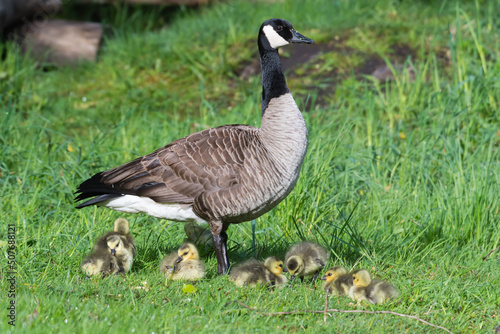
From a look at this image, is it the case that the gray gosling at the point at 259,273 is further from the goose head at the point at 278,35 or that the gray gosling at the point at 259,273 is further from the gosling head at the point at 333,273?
the goose head at the point at 278,35

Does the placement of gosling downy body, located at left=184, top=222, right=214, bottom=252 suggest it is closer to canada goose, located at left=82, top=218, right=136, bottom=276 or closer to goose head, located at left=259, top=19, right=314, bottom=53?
canada goose, located at left=82, top=218, right=136, bottom=276

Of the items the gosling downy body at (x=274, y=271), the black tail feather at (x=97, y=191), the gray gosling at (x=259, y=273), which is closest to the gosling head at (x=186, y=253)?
the gray gosling at (x=259, y=273)

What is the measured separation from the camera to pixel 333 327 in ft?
13.8

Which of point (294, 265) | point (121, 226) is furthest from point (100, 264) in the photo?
point (294, 265)

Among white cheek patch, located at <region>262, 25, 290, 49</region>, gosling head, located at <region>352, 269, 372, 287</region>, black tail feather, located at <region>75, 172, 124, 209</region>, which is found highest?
white cheek patch, located at <region>262, 25, 290, 49</region>

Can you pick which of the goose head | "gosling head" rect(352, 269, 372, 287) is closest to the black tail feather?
the goose head

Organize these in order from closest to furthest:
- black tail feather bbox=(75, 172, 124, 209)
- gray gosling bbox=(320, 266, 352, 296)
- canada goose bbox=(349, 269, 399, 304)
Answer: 1. canada goose bbox=(349, 269, 399, 304)
2. gray gosling bbox=(320, 266, 352, 296)
3. black tail feather bbox=(75, 172, 124, 209)

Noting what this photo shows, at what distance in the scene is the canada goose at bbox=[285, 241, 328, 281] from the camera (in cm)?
486

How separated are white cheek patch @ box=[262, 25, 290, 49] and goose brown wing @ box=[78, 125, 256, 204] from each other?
0.79 m

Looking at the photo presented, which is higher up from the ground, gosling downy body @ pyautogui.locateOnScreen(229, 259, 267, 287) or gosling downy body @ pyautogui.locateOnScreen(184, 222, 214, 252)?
gosling downy body @ pyautogui.locateOnScreen(229, 259, 267, 287)

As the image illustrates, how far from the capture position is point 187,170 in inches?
199

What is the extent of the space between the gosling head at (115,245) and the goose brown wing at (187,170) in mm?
409

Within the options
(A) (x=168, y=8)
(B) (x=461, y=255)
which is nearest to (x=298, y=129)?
(B) (x=461, y=255)

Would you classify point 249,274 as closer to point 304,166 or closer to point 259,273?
point 259,273
